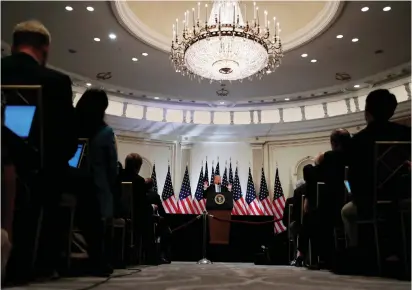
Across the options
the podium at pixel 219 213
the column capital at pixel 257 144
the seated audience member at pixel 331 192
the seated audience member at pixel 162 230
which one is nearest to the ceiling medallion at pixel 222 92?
the column capital at pixel 257 144

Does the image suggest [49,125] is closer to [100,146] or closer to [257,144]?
[100,146]

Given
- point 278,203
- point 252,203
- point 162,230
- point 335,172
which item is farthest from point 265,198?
point 335,172

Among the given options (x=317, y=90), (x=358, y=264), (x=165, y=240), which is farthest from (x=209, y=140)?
(x=358, y=264)

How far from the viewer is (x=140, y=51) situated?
7844 mm

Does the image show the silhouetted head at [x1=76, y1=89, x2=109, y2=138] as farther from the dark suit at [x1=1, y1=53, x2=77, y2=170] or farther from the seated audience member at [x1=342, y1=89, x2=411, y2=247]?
the seated audience member at [x1=342, y1=89, x2=411, y2=247]

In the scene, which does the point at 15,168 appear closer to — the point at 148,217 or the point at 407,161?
the point at 407,161

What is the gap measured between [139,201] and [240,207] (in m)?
5.49

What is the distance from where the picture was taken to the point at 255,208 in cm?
938

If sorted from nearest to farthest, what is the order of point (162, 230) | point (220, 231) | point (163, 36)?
point (162, 230) → point (163, 36) → point (220, 231)

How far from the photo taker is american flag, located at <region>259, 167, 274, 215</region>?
376 inches

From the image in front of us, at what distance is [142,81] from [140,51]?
178cm

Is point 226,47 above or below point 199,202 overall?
above

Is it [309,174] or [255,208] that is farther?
[255,208]

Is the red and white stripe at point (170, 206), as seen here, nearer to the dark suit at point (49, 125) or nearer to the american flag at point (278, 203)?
the american flag at point (278, 203)
